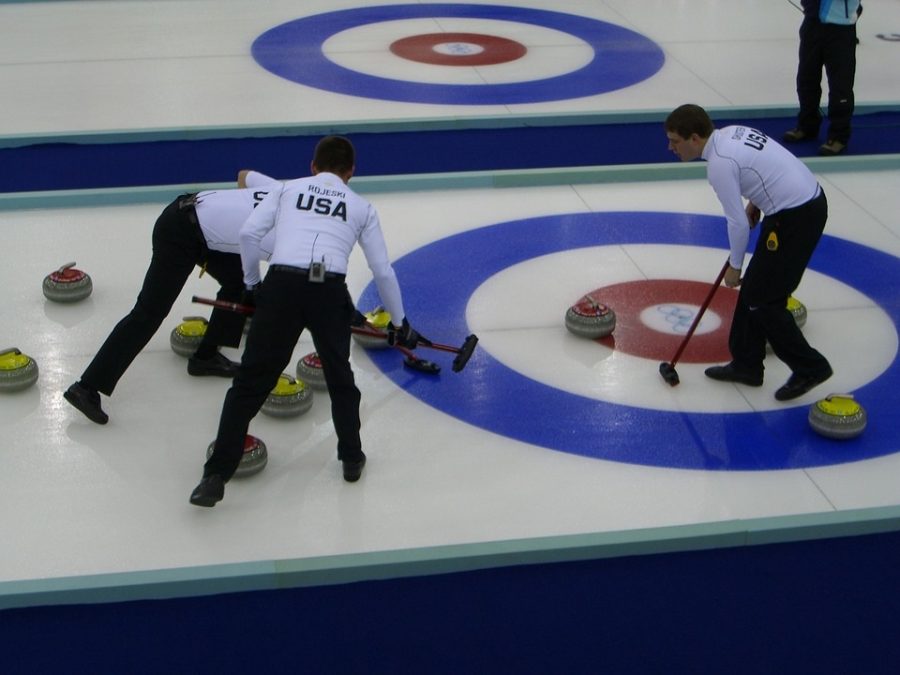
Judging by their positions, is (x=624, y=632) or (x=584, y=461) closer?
(x=624, y=632)

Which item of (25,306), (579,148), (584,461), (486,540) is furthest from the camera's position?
(579,148)

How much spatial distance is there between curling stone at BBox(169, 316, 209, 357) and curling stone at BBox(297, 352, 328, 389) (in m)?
0.63

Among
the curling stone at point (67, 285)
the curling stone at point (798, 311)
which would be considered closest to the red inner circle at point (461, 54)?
the curling stone at point (67, 285)

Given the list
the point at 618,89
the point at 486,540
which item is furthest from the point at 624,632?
the point at 618,89

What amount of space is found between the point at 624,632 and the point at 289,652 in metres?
1.26

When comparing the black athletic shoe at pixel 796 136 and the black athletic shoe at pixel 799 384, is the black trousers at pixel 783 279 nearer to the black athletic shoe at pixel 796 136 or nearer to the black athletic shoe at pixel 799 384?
the black athletic shoe at pixel 799 384

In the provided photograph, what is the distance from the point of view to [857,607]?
5000 millimetres

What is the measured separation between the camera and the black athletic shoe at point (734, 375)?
22.1 feet

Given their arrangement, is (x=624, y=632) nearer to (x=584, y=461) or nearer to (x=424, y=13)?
(x=584, y=461)

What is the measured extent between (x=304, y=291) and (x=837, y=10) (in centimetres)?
603

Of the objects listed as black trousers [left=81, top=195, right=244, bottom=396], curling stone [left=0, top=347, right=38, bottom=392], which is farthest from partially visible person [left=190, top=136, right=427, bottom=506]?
curling stone [left=0, top=347, right=38, bottom=392]

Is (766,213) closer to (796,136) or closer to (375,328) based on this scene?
(375,328)

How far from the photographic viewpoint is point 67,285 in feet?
24.7

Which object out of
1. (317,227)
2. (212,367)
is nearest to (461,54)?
(212,367)
